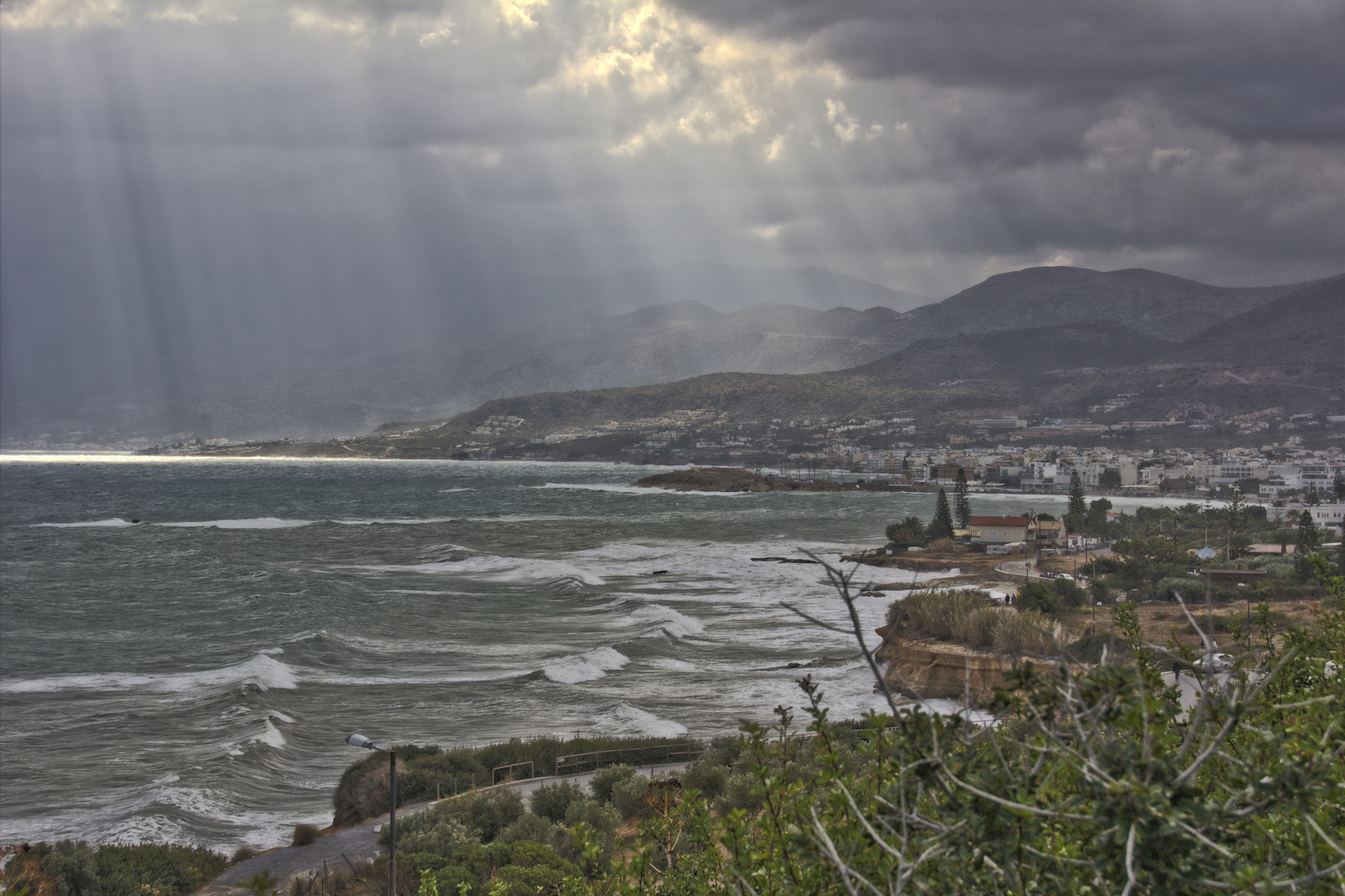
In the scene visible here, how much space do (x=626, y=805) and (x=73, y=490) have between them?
116 m

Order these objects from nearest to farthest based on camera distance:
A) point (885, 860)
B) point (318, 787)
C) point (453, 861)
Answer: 1. point (885, 860)
2. point (453, 861)
3. point (318, 787)

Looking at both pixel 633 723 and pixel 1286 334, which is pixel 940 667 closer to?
pixel 633 723

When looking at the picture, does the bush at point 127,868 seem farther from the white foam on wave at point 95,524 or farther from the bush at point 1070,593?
the white foam on wave at point 95,524

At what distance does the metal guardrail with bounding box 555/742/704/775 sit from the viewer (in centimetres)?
1441

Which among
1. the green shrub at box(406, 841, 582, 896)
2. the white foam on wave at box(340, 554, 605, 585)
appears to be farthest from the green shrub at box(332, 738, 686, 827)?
the white foam on wave at box(340, 554, 605, 585)

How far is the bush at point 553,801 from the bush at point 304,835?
2980 millimetres

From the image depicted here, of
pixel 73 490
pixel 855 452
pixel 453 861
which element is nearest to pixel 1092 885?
pixel 453 861

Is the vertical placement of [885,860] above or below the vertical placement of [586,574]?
above

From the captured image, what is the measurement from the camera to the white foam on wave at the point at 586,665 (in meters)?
21.3

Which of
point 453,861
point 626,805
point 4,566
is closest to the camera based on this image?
point 453,861

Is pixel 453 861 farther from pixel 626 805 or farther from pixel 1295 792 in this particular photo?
pixel 1295 792

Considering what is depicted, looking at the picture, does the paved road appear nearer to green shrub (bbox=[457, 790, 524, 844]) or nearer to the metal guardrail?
green shrub (bbox=[457, 790, 524, 844])

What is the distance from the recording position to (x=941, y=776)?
6.89 feet

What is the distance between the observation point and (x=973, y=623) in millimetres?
19438
